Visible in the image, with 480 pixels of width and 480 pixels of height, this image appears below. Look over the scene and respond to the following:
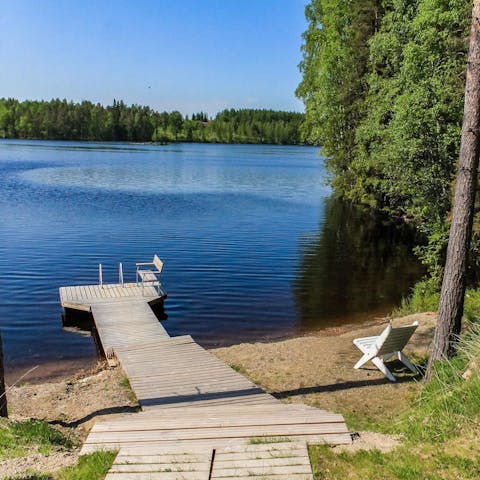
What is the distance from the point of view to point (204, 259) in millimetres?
22344

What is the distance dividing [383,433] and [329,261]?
58.4ft

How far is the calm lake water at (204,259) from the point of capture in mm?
14938

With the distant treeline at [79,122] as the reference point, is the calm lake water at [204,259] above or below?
below

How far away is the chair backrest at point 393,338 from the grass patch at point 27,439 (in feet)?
17.1

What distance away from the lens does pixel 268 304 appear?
16922mm

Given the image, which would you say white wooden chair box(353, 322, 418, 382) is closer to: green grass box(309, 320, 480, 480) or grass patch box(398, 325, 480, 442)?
grass patch box(398, 325, 480, 442)

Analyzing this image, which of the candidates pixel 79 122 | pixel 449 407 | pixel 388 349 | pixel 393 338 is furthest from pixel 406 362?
pixel 79 122

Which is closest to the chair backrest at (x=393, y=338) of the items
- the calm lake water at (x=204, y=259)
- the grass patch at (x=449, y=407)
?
the grass patch at (x=449, y=407)

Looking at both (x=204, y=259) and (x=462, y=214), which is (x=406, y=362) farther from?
(x=204, y=259)

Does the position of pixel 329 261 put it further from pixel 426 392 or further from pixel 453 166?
pixel 426 392

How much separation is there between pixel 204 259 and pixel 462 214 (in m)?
15.7

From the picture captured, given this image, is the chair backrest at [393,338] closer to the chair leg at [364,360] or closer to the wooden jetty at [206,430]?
the chair leg at [364,360]

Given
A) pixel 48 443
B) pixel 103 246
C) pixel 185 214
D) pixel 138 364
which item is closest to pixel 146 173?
pixel 185 214

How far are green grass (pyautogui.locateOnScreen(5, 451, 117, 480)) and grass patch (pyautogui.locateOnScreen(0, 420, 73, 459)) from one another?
1.73 feet
